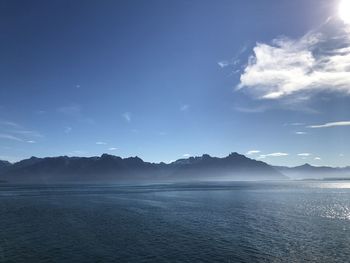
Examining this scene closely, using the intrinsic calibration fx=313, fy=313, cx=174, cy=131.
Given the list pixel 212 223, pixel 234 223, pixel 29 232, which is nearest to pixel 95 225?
pixel 29 232

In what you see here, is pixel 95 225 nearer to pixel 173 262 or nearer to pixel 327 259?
pixel 173 262

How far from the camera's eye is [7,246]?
159 ft

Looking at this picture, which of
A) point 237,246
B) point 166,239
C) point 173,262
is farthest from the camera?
point 166,239

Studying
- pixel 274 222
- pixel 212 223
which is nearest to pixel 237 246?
pixel 212 223

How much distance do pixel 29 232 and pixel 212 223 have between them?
37.5 metres

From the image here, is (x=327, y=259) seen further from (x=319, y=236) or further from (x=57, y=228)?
(x=57, y=228)

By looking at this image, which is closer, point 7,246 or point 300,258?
point 300,258

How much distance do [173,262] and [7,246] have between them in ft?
88.8

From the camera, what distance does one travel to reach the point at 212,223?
2741 inches

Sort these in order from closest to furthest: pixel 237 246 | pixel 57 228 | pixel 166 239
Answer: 1. pixel 237 246
2. pixel 166 239
3. pixel 57 228

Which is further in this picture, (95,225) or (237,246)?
(95,225)

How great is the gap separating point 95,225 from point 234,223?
30.5 meters

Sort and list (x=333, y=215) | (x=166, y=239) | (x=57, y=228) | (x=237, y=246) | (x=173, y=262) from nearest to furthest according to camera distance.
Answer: (x=173, y=262) → (x=237, y=246) → (x=166, y=239) → (x=57, y=228) → (x=333, y=215)

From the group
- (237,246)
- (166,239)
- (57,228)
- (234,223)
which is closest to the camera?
(237,246)
